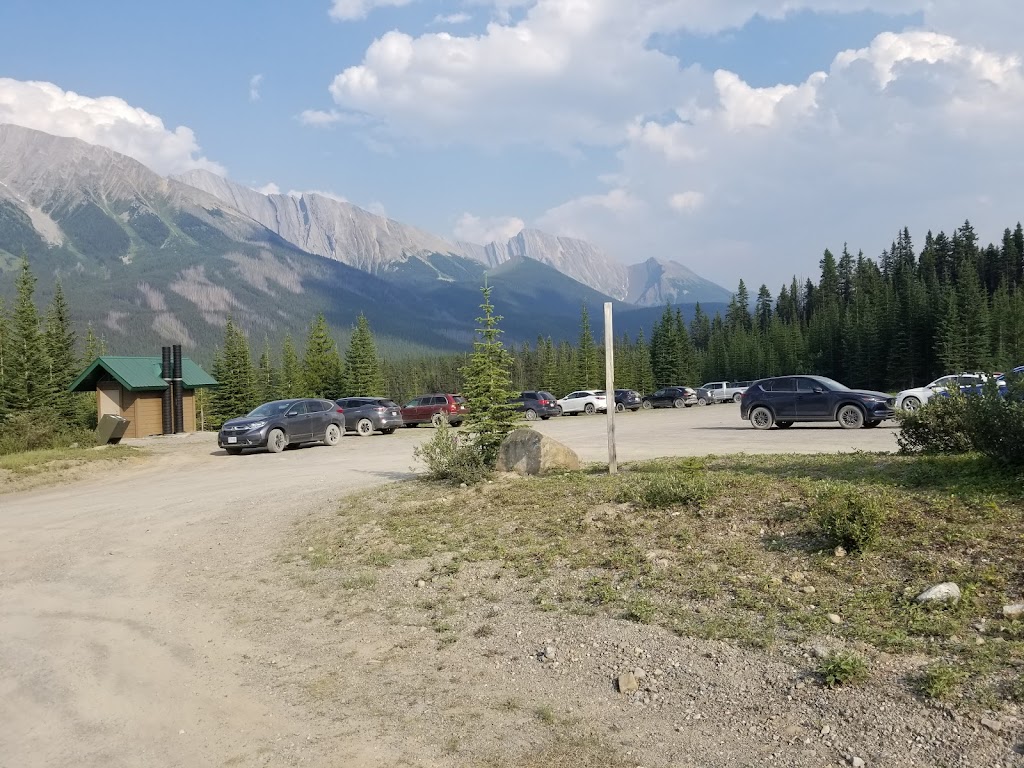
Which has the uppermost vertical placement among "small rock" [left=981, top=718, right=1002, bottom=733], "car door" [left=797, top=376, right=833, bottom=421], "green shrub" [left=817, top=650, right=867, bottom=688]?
"car door" [left=797, top=376, right=833, bottom=421]

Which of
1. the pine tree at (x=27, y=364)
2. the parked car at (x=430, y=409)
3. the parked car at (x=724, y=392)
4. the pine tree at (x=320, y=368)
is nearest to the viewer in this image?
the parked car at (x=430, y=409)

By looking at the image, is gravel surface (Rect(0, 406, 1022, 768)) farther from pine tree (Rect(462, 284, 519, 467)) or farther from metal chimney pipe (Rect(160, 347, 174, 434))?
metal chimney pipe (Rect(160, 347, 174, 434))

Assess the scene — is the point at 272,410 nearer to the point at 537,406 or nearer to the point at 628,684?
the point at 628,684

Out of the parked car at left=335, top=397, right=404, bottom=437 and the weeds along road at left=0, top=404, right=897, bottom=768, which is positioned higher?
the parked car at left=335, top=397, right=404, bottom=437

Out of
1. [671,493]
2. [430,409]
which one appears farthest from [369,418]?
[671,493]

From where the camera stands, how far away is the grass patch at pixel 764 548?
4988 millimetres

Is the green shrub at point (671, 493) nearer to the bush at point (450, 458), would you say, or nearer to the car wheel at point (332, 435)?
the bush at point (450, 458)

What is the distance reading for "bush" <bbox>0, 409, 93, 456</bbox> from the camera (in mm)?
23844

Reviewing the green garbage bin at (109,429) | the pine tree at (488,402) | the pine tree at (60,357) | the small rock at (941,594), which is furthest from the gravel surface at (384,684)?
the pine tree at (60,357)

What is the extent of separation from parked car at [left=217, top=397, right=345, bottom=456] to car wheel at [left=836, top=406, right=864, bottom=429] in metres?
17.0

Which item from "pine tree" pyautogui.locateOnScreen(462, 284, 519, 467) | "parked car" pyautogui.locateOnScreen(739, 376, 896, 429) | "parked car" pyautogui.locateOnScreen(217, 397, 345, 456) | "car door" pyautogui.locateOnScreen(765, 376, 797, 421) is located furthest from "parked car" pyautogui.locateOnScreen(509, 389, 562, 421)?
"pine tree" pyautogui.locateOnScreen(462, 284, 519, 467)

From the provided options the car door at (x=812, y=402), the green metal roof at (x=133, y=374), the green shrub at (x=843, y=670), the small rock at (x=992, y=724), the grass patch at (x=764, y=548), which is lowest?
the small rock at (x=992, y=724)

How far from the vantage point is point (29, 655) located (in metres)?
5.97

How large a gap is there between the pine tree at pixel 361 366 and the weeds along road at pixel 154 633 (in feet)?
161
